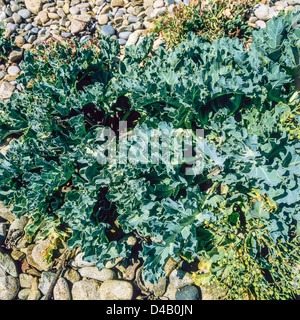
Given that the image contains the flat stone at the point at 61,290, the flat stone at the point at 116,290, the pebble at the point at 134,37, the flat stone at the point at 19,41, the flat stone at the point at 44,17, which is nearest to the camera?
the flat stone at the point at 116,290

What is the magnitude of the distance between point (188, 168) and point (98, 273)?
5.16 ft

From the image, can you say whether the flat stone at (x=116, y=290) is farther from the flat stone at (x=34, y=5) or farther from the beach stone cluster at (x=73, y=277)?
the flat stone at (x=34, y=5)

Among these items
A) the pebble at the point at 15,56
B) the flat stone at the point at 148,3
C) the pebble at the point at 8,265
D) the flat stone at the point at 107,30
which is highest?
the flat stone at the point at 148,3

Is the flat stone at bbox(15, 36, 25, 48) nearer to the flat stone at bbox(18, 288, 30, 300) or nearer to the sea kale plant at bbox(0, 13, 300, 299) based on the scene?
the sea kale plant at bbox(0, 13, 300, 299)

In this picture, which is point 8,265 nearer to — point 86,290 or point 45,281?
point 45,281

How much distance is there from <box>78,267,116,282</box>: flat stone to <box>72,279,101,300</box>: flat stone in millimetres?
62

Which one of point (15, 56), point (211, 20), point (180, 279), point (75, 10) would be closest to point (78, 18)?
point (75, 10)

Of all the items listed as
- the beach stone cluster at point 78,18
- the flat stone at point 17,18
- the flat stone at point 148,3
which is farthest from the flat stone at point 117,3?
the flat stone at point 17,18

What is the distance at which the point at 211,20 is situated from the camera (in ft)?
12.0

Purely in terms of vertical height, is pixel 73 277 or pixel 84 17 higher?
pixel 84 17

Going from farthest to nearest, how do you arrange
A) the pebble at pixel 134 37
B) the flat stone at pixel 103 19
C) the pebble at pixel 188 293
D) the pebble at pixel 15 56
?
the pebble at pixel 15 56 → the flat stone at pixel 103 19 → the pebble at pixel 134 37 → the pebble at pixel 188 293

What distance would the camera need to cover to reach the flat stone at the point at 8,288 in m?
3.10

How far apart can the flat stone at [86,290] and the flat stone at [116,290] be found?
78 millimetres

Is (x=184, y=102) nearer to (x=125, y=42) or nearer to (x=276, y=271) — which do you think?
(x=276, y=271)
